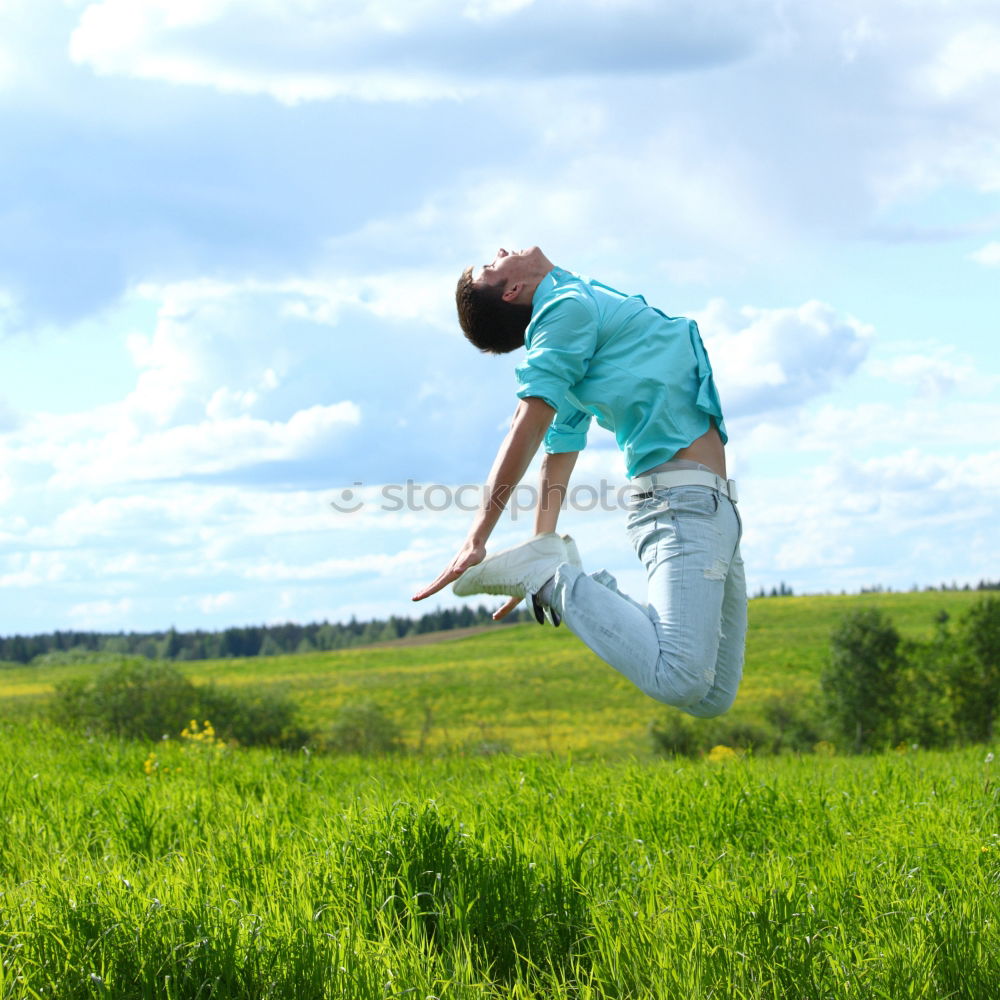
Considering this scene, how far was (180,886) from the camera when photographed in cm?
456

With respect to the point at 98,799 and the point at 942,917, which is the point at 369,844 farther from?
the point at 98,799

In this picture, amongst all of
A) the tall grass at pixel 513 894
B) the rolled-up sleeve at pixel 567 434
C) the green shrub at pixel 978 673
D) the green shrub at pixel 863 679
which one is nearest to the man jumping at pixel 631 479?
the rolled-up sleeve at pixel 567 434

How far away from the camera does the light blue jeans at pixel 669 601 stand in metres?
4.99

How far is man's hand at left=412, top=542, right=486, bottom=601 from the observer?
16.1ft

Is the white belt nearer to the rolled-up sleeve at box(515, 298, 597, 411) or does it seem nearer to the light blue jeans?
the light blue jeans

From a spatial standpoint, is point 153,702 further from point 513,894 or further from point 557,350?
point 557,350

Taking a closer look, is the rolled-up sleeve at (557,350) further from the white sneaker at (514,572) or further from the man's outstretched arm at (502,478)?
the white sneaker at (514,572)

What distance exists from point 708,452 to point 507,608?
1334mm

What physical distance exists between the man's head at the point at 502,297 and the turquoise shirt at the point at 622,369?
101 millimetres

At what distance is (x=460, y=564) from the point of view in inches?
194

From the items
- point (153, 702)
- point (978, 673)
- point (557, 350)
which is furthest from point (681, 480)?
point (978, 673)

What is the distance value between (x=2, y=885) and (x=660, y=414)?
4212 mm

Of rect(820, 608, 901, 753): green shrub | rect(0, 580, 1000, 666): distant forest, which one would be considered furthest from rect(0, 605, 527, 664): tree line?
rect(820, 608, 901, 753): green shrub

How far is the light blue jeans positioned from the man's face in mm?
1361
